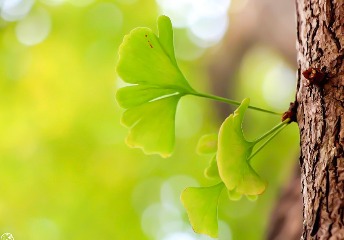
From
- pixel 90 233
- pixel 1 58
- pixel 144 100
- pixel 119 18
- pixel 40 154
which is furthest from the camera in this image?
pixel 119 18

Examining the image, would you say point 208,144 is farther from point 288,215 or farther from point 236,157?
point 288,215

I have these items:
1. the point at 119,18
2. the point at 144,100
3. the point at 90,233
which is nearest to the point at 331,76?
the point at 144,100

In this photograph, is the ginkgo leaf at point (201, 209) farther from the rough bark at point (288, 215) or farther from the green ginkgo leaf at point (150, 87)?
the rough bark at point (288, 215)

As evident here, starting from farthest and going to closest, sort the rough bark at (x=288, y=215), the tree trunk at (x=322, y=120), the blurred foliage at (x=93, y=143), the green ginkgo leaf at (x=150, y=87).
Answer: the blurred foliage at (x=93, y=143) < the rough bark at (x=288, y=215) < the green ginkgo leaf at (x=150, y=87) < the tree trunk at (x=322, y=120)

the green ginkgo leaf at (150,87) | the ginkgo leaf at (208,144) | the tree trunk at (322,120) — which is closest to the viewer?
the tree trunk at (322,120)

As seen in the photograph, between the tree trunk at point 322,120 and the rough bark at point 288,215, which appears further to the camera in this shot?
the rough bark at point 288,215

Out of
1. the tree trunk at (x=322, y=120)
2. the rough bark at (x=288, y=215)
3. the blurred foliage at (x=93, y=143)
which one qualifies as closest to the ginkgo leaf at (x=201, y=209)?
the tree trunk at (x=322, y=120)

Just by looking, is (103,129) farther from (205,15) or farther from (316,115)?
(316,115)
